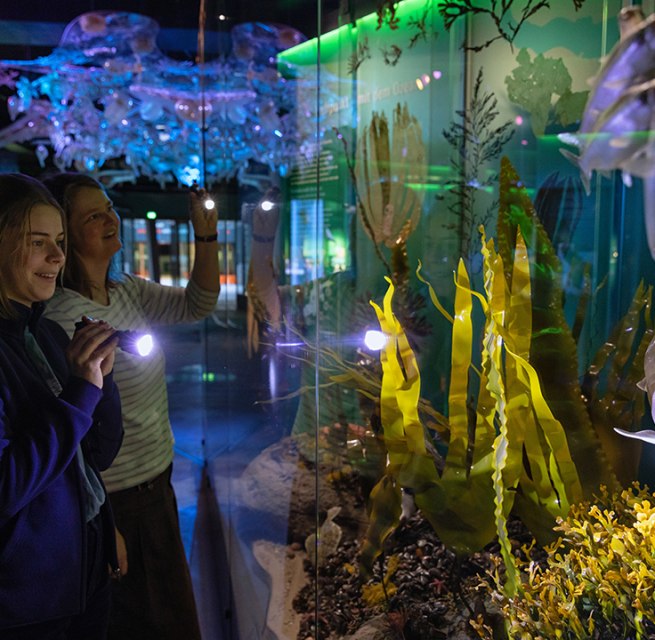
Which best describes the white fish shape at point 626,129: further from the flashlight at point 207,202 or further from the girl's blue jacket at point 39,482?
the flashlight at point 207,202

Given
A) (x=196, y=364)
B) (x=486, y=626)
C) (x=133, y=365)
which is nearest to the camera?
(x=486, y=626)

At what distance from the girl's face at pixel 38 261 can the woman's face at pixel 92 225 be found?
0.13 meters

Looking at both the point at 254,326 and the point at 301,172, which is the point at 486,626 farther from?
the point at 301,172

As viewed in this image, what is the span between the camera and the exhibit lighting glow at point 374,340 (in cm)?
140

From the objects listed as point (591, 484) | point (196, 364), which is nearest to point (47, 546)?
point (591, 484)

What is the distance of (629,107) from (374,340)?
0.85 meters

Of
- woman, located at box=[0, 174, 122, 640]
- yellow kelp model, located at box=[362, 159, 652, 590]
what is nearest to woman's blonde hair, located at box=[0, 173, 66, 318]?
woman, located at box=[0, 174, 122, 640]

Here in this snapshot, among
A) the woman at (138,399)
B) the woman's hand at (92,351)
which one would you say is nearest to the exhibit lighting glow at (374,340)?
the woman at (138,399)

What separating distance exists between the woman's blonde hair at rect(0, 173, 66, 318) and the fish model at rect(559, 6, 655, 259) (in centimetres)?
87

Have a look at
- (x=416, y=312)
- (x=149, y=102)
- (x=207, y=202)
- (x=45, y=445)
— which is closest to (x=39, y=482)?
(x=45, y=445)

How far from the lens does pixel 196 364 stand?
2941mm

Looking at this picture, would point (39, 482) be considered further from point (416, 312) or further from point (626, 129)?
point (416, 312)

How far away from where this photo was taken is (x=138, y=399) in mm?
1421

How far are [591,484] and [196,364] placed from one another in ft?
6.31
